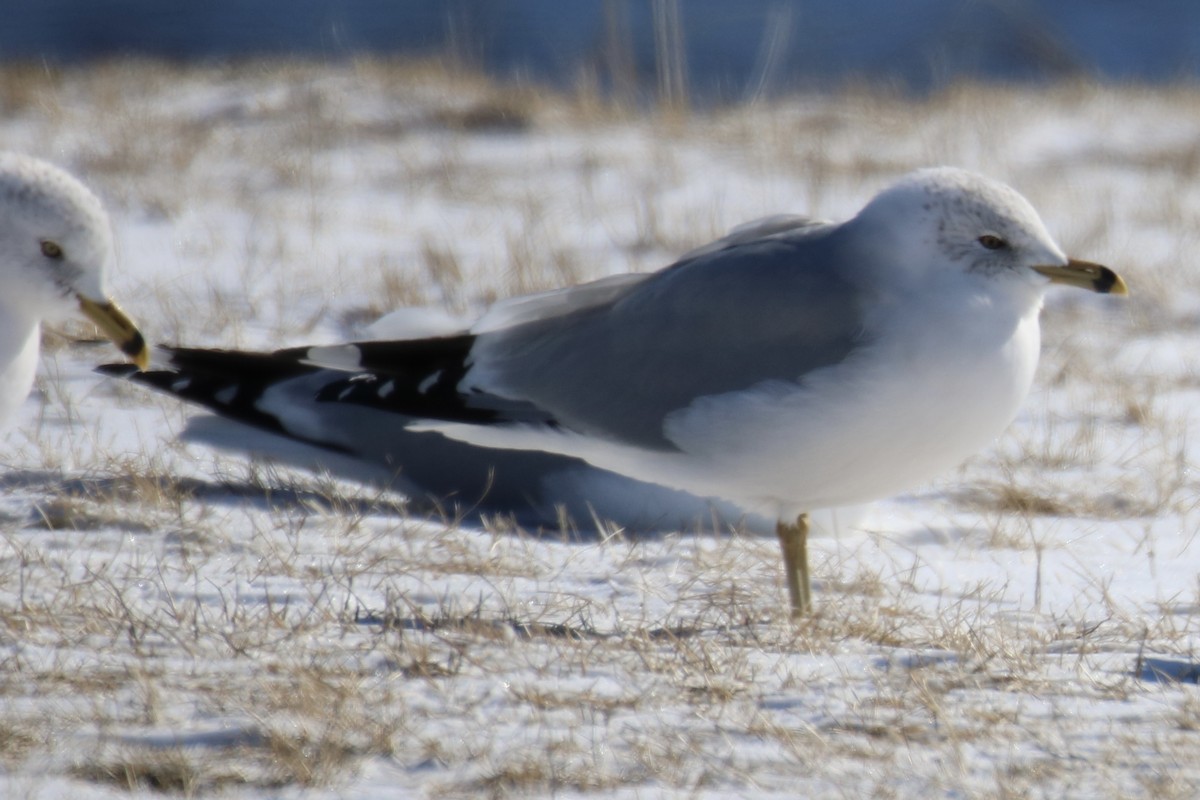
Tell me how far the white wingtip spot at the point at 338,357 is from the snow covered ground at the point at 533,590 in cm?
30

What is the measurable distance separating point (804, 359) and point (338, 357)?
1.39 meters

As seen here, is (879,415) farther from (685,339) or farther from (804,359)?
(685,339)

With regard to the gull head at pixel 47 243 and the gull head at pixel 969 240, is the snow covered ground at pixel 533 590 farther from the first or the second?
the gull head at pixel 969 240

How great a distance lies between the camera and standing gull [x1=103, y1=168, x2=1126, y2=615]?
3.33 m

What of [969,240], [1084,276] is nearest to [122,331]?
[969,240]

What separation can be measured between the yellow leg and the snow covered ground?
0.05m

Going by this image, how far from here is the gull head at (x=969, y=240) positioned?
343cm

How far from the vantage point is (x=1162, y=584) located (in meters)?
3.81

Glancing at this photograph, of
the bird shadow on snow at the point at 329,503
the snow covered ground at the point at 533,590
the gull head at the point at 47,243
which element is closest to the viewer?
the snow covered ground at the point at 533,590

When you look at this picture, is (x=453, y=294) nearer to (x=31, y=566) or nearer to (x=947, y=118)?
(x=31, y=566)

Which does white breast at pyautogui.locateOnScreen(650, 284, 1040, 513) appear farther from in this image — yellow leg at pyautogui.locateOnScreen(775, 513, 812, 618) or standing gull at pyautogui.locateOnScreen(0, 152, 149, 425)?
standing gull at pyautogui.locateOnScreen(0, 152, 149, 425)

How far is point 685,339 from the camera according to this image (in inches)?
143

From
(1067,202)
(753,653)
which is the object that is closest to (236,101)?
(1067,202)

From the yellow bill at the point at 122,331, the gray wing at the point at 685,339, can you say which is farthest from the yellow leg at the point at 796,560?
the yellow bill at the point at 122,331
